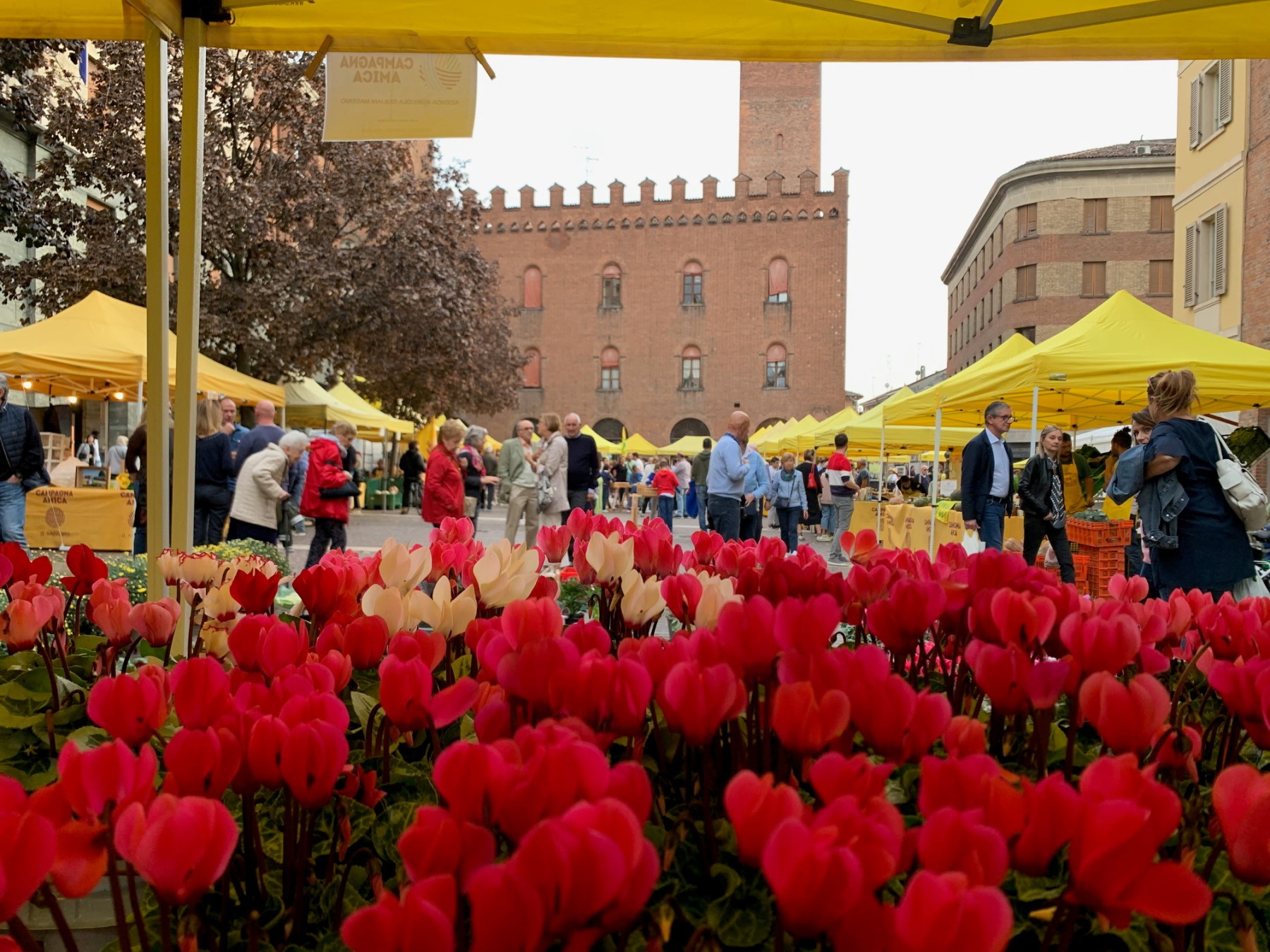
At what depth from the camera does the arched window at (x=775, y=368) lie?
47.3 metres

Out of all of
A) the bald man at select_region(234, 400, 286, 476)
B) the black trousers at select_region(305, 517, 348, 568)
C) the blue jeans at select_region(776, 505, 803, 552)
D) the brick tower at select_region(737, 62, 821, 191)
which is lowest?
the blue jeans at select_region(776, 505, 803, 552)

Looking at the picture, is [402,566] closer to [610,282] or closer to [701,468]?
[701,468]

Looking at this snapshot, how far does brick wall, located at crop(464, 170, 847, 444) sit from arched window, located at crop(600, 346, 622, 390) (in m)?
0.20

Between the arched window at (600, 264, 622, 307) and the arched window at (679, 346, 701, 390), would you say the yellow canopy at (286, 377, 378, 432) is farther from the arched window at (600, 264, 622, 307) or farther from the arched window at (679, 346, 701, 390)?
the arched window at (600, 264, 622, 307)

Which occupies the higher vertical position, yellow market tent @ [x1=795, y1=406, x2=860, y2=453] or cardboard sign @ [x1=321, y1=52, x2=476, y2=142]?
cardboard sign @ [x1=321, y1=52, x2=476, y2=142]

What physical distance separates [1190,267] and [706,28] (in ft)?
74.5

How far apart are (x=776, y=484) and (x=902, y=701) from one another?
14.2 metres

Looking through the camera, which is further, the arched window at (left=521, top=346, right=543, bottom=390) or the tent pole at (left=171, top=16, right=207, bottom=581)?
the arched window at (left=521, top=346, right=543, bottom=390)

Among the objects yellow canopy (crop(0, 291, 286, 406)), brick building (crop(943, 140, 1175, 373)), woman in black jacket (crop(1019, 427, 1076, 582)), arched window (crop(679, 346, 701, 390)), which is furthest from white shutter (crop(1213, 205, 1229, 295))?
arched window (crop(679, 346, 701, 390))

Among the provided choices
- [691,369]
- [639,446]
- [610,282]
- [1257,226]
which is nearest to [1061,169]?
[691,369]

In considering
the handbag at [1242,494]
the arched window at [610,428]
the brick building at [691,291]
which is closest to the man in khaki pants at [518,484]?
the handbag at [1242,494]

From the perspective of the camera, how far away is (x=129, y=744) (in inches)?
37.4

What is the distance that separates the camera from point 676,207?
162 ft

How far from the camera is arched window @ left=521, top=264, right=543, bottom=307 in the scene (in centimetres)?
5022
